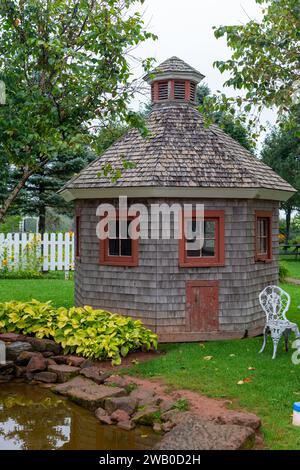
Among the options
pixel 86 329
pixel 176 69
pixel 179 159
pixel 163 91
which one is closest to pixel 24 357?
pixel 86 329

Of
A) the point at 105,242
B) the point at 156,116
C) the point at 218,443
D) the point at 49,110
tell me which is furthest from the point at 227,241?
the point at 218,443

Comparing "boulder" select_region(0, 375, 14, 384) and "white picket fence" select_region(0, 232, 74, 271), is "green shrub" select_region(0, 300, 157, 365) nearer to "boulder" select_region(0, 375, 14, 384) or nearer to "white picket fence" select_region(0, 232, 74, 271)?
"boulder" select_region(0, 375, 14, 384)

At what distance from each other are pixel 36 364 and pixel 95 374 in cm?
115

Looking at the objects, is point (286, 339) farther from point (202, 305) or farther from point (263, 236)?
point (263, 236)

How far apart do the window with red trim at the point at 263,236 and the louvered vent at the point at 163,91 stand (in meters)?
3.59

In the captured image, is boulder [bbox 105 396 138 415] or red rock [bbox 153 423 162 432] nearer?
red rock [bbox 153 423 162 432]

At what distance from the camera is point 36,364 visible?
29.3 ft

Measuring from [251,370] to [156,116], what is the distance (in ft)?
20.2

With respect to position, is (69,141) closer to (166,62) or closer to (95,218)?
(95,218)

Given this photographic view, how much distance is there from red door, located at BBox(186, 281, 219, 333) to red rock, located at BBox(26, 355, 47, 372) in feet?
9.65

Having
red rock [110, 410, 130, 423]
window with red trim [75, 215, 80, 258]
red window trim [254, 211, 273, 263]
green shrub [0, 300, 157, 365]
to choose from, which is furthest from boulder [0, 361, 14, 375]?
red window trim [254, 211, 273, 263]

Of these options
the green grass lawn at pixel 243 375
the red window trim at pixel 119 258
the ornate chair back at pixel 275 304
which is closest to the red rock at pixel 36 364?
the green grass lawn at pixel 243 375

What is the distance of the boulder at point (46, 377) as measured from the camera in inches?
342

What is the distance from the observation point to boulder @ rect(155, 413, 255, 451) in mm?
5496
